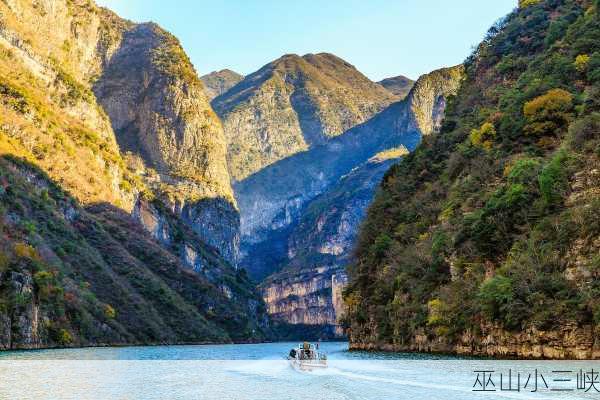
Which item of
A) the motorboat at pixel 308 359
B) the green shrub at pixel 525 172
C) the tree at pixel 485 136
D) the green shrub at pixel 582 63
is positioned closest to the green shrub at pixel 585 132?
the green shrub at pixel 525 172

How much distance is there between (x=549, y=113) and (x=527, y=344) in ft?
106

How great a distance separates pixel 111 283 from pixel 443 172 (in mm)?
76878

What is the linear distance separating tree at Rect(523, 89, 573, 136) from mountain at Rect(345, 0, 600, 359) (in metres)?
0.14

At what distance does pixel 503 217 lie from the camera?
239 feet

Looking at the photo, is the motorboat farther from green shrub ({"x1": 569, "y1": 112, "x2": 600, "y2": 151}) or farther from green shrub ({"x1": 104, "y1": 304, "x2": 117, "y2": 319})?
green shrub ({"x1": 104, "y1": 304, "x2": 117, "y2": 319})

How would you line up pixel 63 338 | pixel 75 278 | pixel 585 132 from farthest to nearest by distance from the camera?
pixel 75 278 → pixel 63 338 → pixel 585 132

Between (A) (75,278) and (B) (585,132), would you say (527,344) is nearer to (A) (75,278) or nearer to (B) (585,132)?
(B) (585,132)

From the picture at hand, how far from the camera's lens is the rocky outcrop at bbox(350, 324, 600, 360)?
183 feet

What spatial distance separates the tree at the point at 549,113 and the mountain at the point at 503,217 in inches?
5.7

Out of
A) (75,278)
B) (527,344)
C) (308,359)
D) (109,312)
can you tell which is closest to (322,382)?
(308,359)

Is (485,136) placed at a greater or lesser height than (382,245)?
greater

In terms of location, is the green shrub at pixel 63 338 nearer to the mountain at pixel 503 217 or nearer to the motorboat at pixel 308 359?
the mountain at pixel 503 217

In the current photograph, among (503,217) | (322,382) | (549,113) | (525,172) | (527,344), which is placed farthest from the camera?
(549,113)

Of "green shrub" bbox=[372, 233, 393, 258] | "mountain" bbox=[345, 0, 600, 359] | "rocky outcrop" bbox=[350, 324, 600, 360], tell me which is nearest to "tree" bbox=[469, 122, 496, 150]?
"mountain" bbox=[345, 0, 600, 359]
